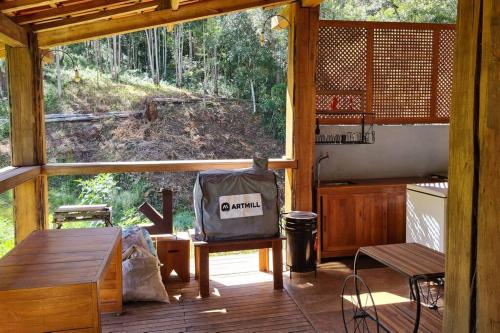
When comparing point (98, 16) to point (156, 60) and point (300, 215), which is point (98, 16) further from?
point (156, 60)

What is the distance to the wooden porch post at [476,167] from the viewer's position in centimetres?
152

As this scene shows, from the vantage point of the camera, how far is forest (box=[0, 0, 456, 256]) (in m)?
12.0

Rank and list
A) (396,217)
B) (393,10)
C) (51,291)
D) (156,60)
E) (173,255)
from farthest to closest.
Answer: (156,60) → (393,10) → (396,217) → (173,255) → (51,291)

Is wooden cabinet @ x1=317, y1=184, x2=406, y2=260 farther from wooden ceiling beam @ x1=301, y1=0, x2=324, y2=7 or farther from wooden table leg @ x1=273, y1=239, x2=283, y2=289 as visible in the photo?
wooden ceiling beam @ x1=301, y1=0, x2=324, y2=7

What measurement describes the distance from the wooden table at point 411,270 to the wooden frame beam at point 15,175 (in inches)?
101

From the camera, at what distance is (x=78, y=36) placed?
4434 mm

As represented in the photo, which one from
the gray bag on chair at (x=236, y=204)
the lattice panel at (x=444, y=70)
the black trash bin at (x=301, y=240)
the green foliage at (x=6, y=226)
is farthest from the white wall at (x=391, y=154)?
the green foliage at (x=6, y=226)

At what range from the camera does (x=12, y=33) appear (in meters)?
3.69

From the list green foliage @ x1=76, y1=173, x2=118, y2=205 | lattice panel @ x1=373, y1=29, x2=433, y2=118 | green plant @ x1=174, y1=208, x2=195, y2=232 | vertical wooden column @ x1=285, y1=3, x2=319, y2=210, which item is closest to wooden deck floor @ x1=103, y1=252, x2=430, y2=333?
vertical wooden column @ x1=285, y1=3, x2=319, y2=210

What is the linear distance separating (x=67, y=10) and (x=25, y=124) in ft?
3.86

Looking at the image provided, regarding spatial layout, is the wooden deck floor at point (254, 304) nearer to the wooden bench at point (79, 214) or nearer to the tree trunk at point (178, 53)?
the wooden bench at point (79, 214)

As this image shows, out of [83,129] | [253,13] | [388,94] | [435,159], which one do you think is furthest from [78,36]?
[253,13]

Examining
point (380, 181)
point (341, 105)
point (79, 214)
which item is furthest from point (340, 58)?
point (79, 214)

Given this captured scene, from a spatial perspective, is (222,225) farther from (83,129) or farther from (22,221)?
(83,129)
